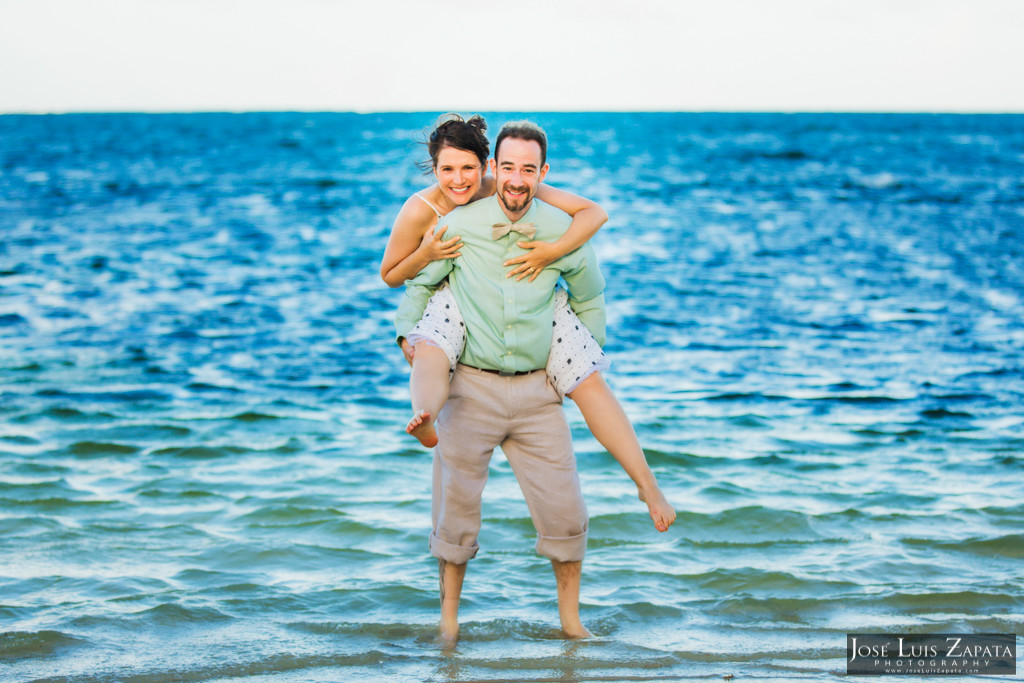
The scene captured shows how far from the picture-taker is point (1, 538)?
5801 mm

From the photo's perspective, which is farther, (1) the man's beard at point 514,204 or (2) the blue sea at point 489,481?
(2) the blue sea at point 489,481

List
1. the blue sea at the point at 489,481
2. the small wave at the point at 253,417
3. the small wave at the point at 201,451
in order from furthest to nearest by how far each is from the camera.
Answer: the small wave at the point at 253,417 → the small wave at the point at 201,451 → the blue sea at the point at 489,481

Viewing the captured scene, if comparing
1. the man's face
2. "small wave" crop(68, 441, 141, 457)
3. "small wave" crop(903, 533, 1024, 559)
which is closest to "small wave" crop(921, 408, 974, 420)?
"small wave" crop(903, 533, 1024, 559)

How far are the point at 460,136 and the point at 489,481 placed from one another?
3.62m

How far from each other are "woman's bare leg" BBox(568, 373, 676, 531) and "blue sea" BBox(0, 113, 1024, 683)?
0.76 metres

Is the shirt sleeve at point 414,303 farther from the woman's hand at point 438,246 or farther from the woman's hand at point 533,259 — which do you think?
the woman's hand at point 533,259

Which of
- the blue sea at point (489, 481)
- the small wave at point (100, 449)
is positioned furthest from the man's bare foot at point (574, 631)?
the small wave at point (100, 449)

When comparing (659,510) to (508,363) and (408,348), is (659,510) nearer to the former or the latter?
(508,363)

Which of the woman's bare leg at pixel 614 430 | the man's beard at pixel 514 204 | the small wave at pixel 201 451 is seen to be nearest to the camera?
the man's beard at pixel 514 204

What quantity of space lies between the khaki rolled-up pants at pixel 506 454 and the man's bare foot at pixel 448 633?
1.31ft

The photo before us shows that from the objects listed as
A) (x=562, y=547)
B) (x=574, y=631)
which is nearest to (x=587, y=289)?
(x=562, y=547)

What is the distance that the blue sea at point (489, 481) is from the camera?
457 cm

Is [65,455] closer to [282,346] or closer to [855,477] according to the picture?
[282,346]

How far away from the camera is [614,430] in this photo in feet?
13.3
